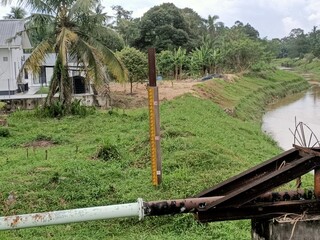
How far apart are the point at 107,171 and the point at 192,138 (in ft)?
10.8

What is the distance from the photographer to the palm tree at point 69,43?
50.8 ft

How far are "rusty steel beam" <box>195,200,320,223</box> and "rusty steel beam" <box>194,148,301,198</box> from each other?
0.25 metres

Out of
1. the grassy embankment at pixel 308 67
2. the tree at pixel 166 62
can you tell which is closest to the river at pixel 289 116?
the tree at pixel 166 62

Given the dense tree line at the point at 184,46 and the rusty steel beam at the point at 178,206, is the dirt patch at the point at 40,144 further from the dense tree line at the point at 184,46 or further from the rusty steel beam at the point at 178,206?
the dense tree line at the point at 184,46

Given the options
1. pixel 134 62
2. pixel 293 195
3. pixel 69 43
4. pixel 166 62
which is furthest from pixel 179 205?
pixel 166 62

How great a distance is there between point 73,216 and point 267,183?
3.57 ft

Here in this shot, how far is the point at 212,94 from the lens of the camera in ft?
82.3

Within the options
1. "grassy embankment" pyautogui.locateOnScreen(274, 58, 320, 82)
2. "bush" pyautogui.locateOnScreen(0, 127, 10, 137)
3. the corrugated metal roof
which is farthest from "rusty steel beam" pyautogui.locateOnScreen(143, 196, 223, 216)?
"grassy embankment" pyautogui.locateOnScreen(274, 58, 320, 82)

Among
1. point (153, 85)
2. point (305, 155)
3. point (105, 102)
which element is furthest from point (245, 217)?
point (105, 102)

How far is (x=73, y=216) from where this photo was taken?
7.78 ft

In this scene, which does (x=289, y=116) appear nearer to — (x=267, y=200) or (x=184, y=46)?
(x=184, y=46)

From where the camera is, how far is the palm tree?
15492 mm

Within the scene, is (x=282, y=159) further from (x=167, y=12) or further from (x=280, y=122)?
(x=167, y=12)

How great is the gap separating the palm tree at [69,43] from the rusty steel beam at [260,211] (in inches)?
521
